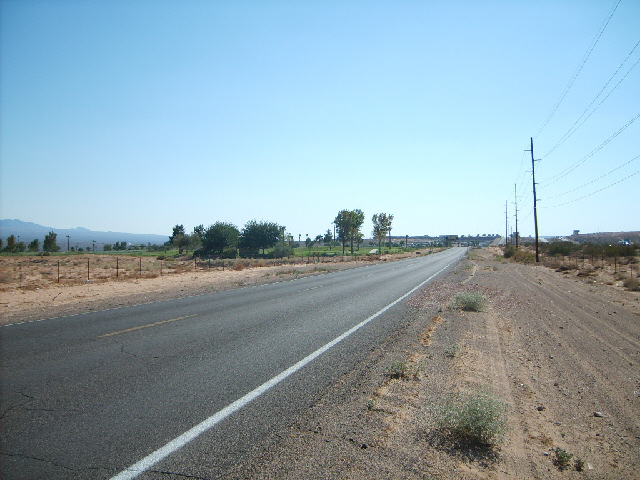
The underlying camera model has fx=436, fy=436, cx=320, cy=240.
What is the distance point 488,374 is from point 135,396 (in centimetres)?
537

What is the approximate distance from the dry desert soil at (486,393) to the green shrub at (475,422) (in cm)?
8

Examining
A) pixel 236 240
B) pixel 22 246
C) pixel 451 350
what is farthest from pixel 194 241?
pixel 451 350

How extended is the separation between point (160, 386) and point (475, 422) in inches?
170

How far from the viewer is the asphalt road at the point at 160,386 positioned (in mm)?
4223

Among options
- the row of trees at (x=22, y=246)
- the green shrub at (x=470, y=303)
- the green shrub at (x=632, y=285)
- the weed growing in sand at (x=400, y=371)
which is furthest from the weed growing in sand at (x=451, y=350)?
the row of trees at (x=22, y=246)

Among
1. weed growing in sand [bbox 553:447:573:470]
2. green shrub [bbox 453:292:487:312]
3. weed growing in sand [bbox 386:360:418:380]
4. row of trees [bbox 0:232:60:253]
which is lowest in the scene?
weed growing in sand [bbox 553:447:573:470]

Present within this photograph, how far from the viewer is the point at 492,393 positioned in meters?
6.13

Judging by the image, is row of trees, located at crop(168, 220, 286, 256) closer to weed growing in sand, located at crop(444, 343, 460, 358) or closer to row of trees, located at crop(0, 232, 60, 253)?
row of trees, located at crop(0, 232, 60, 253)

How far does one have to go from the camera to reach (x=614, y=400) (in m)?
6.08

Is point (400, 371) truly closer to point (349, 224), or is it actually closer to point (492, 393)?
point (492, 393)

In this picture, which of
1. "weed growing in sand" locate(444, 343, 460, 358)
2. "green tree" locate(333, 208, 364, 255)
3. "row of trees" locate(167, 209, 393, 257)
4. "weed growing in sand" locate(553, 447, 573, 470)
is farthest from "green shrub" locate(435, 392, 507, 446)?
"green tree" locate(333, 208, 364, 255)

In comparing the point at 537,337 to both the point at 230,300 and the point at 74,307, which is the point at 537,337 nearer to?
the point at 230,300

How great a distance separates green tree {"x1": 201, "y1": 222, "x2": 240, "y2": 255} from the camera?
82062 millimetres

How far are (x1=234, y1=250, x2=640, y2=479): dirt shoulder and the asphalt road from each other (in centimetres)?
48
